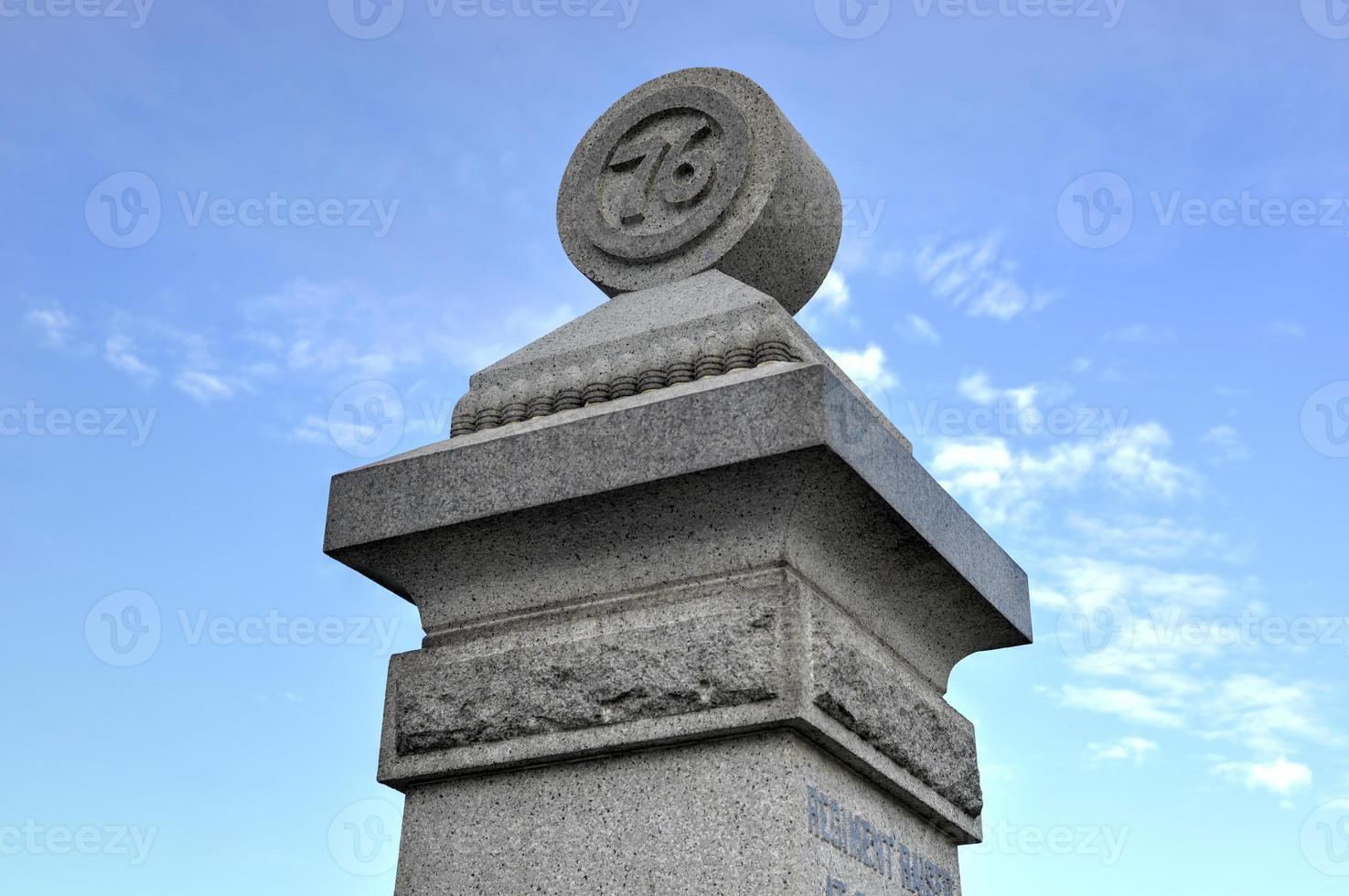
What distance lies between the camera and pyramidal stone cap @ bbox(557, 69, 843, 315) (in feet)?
13.6

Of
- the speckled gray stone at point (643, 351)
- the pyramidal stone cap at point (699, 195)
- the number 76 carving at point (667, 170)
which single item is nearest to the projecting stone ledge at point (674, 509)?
the speckled gray stone at point (643, 351)

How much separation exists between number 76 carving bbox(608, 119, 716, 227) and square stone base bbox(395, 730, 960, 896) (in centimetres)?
190

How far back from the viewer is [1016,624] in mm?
3924

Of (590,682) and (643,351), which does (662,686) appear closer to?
(590,682)

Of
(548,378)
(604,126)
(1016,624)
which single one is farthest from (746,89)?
(1016,624)

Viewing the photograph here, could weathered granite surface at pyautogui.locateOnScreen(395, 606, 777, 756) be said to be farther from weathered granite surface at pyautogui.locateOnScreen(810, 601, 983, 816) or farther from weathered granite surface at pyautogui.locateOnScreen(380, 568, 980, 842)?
weathered granite surface at pyautogui.locateOnScreen(810, 601, 983, 816)

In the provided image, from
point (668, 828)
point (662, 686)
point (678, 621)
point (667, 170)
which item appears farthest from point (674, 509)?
point (667, 170)

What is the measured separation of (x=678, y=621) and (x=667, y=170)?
1740mm

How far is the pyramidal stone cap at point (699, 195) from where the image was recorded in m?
4.14

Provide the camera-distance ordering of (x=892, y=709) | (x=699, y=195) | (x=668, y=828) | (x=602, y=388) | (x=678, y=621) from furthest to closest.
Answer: (x=699, y=195) → (x=602, y=388) → (x=892, y=709) → (x=678, y=621) → (x=668, y=828)

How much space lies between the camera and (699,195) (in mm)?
4238

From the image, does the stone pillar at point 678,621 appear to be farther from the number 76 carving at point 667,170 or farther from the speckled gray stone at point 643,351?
the number 76 carving at point 667,170

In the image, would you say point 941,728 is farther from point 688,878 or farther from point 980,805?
point 688,878

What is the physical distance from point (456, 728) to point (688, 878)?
74cm
